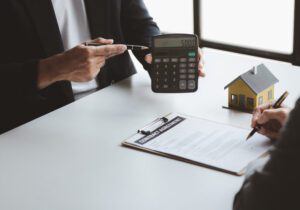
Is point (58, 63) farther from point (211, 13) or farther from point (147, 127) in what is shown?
point (211, 13)

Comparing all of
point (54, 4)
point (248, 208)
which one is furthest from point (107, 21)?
point (248, 208)

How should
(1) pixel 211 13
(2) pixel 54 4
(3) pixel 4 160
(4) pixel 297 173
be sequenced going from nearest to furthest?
(4) pixel 297 173, (3) pixel 4 160, (2) pixel 54 4, (1) pixel 211 13

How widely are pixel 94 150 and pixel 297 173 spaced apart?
671mm

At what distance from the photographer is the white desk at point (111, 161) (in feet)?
3.80

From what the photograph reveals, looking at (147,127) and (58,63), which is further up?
(58,63)

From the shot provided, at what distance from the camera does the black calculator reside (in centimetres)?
161

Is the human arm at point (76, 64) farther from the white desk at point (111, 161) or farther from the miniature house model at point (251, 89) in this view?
the miniature house model at point (251, 89)

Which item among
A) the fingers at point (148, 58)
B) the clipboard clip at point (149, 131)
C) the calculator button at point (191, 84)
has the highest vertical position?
the fingers at point (148, 58)

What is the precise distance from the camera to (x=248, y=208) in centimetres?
90

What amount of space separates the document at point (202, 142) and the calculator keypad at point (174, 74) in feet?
0.55

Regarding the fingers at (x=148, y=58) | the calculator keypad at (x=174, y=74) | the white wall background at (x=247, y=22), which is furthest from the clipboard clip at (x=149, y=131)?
the white wall background at (x=247, y=22)

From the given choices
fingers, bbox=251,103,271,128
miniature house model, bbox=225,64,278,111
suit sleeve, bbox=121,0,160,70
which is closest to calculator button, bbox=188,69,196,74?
miniature house model, bbox=225,64,278,111

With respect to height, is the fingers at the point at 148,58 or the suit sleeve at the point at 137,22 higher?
the suit sleeve at the point at 137,22

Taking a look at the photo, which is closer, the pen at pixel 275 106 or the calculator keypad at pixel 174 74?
the pen at pixel 275 106
